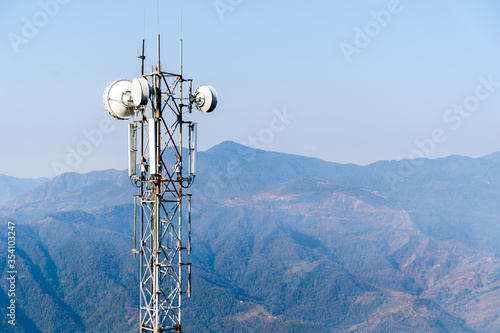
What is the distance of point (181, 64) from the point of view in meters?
21.5

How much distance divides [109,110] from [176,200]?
368 centimetres

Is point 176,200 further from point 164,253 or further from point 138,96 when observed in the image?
point 138,96

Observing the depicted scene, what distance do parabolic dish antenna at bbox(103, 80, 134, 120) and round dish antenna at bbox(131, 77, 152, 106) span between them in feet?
3.68

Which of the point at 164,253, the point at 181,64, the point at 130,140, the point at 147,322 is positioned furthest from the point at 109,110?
the point at 147,322

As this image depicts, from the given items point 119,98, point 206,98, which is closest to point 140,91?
point 119,98

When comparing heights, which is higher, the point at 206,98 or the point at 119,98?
the point at 206,98

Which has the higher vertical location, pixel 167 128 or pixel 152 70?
pixel 152 70

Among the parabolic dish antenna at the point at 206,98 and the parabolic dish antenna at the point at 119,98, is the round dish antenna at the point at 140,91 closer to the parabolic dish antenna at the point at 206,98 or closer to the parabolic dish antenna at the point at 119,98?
the parabolic dish antenna at the point at 119,98

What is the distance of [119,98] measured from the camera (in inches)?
830

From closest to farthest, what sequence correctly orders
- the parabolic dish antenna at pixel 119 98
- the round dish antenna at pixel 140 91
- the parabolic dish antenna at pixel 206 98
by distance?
1. the round dish antenna at pixel 140 91
2. the parabolic dish antenna at pixel 119 98
3. the parabolic dish antenna at pixel 206 98

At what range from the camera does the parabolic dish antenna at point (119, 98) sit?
→ 69.1 ft

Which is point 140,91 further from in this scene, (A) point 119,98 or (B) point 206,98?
(B) point 206,98

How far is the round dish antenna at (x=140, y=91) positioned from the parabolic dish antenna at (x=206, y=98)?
7.60 feet

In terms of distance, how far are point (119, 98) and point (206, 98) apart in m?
2.87
